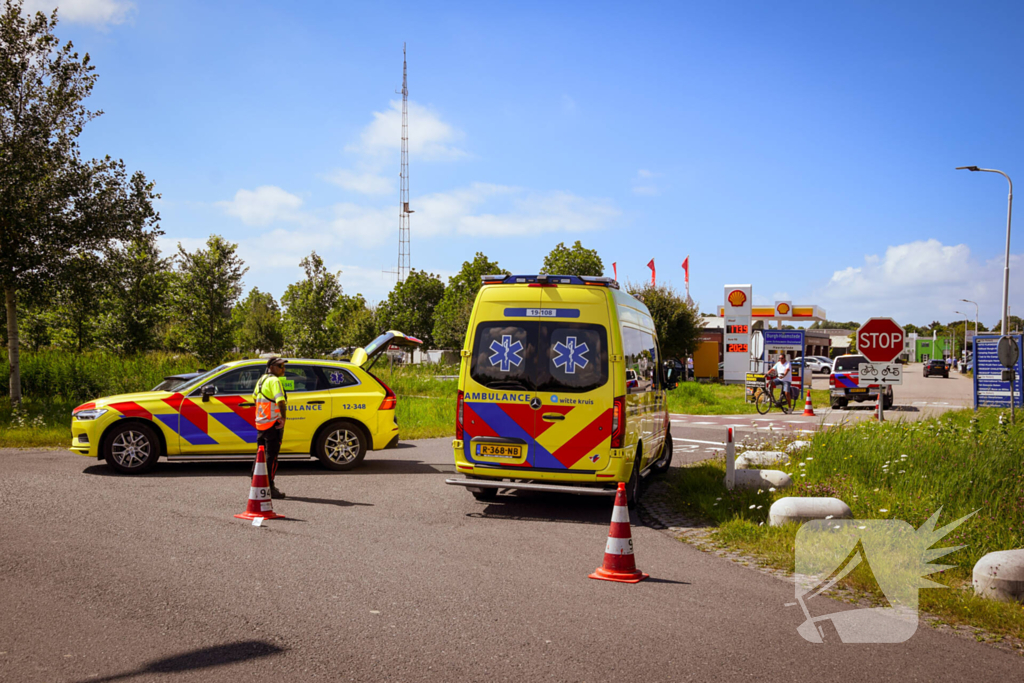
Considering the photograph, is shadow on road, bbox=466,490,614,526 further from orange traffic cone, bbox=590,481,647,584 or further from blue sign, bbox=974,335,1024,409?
blue sign, bbox=974,335,1024,409

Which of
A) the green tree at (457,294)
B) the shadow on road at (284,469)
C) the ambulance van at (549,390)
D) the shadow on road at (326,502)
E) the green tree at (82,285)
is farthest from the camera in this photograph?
the green tree at (457,294)

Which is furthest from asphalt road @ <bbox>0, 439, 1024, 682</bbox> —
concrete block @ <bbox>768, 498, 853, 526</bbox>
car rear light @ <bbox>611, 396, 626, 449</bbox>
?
concrete block @ <bbox>768, 498, 853, 526</bbox>

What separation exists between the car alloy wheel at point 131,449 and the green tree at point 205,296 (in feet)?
83.6

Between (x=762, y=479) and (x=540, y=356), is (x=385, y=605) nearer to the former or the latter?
(x=540, y=356)

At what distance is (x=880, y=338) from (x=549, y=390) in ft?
23.7

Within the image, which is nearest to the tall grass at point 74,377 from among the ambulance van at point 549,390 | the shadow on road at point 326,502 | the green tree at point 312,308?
the shadow on road at point 326,502

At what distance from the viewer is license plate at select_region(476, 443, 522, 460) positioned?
28.6 ft

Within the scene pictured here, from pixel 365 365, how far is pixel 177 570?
6.93 meters

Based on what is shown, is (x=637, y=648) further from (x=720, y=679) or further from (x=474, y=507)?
(x=474, y=507)

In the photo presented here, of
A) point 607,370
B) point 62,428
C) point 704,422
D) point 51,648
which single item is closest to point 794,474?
point 607,370

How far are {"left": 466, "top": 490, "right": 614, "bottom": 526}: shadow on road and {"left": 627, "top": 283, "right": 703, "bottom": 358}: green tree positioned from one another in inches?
1341

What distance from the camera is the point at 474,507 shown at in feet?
30.0

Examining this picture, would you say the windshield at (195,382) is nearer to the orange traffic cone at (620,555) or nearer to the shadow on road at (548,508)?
the shadow on road at (548,508)

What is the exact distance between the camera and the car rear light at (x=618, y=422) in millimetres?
8477
